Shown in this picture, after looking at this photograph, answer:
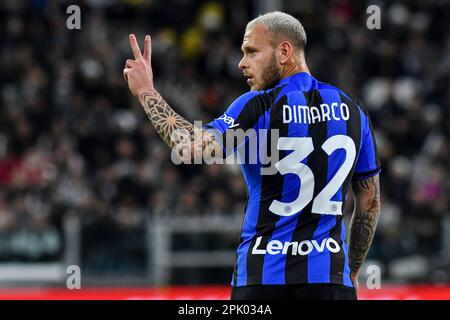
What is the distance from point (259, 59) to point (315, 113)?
33cm

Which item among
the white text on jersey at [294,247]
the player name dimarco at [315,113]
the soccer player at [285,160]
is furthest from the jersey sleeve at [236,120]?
the white text on jersey at [294,247]

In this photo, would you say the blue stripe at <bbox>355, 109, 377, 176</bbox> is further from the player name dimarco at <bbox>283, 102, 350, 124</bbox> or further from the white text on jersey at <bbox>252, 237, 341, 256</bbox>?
the white text on jersey at <bbox>252, 237, 341, 256</bbox>

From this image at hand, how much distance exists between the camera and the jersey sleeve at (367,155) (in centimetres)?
428

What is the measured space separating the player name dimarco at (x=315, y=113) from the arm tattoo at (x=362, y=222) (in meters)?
0.45

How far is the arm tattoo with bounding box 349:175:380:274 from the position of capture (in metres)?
4.50

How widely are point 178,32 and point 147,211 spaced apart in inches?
175

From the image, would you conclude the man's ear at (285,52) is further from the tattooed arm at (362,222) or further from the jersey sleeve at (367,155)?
the tattooed arm at (362,222)

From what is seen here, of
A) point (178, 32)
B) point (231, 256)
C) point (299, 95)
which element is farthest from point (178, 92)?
point (299, 95)

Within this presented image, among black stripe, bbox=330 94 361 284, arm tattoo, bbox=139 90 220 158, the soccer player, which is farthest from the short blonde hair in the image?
arm tattoo, bbox=139 90 220 158

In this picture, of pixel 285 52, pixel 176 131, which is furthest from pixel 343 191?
pixel 176 131

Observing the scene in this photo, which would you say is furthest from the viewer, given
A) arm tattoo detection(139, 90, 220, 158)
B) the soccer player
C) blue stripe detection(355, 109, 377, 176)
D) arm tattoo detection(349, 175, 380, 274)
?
arm tattoo detection(349, 175, 380, 274)

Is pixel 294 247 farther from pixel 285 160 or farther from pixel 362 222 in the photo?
pixel 362 222

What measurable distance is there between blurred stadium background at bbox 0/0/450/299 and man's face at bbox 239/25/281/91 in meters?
5.86

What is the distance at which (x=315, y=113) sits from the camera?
4.10m
